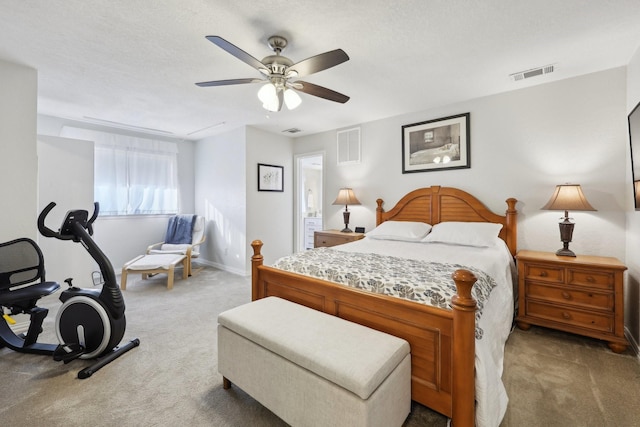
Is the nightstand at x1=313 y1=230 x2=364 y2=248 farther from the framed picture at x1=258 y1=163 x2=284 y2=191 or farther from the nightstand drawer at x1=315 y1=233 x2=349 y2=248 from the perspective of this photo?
the framed picture at x1=258 y1=163 x2=284 y2=191

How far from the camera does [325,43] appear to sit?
2.23 metres

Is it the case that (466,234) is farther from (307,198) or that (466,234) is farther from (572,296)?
(307,198)

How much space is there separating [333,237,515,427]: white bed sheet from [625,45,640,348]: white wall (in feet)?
2.86

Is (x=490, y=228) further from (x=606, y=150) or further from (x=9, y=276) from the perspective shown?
(x=9, y=276)

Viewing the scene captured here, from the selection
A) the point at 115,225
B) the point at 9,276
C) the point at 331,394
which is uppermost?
the point at 115,225

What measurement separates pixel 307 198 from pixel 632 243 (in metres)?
6.38

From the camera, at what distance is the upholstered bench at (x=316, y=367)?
1219mm

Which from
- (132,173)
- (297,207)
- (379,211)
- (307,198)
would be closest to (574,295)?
(379,211)

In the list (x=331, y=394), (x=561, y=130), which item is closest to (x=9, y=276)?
(x=331, y=394)

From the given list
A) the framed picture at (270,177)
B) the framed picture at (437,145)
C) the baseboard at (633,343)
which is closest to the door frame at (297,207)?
the framed picture at (270,177)

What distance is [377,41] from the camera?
7.23 ft

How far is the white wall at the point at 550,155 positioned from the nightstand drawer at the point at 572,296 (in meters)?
0.63

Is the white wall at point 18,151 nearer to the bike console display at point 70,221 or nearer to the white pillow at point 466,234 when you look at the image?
the bike console display at point 70,221

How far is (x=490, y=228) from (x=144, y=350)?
361 cm
